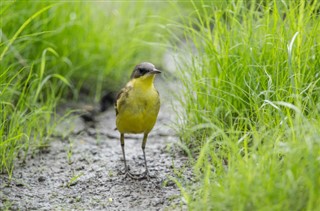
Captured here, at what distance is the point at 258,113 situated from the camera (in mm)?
4859

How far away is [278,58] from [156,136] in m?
2.02

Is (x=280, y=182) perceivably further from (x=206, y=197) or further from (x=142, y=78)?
(x=142, y=78)

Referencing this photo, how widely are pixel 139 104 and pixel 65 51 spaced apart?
7.00ft

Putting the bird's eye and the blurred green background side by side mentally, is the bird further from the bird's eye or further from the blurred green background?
the blurred green background

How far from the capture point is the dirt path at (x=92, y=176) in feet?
16.6

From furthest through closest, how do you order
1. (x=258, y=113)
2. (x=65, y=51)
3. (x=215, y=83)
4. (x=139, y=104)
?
(x=65, y=51) < (x=215, y=83) < (x=139, y=104) < (x=258, y=113)

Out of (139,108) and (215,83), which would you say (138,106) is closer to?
(139,108)

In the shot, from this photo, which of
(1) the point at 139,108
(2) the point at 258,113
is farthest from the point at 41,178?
(2) the point at 258,113

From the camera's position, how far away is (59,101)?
23.9ft

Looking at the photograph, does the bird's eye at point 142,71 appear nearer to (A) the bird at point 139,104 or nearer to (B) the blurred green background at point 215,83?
(A) the bird at point 139,104

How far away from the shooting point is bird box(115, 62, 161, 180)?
541cm

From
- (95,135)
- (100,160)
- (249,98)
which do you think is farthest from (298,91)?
(95,135)

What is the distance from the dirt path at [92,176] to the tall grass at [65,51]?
0.91 feet

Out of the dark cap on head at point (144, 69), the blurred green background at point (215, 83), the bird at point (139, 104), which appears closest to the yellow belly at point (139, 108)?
the bird at point (139, 104)
